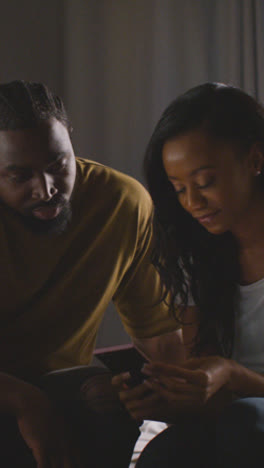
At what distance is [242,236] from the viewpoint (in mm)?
1060

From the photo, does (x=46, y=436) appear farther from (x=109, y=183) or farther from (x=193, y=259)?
(x=109, y=183)

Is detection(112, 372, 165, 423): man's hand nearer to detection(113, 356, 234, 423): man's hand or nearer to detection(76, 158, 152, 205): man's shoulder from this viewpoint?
detection(113, 356, 234, 423): man's hand

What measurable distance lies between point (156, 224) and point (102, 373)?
37 cm

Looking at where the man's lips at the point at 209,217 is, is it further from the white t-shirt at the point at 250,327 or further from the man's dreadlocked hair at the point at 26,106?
the man's dreadlocked hair at the point at 26,106

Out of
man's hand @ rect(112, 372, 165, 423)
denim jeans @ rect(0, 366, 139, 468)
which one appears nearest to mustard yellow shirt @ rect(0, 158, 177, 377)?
denim jeans @ rect(0, 366, 139, 468)

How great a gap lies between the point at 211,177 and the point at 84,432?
1.93ft

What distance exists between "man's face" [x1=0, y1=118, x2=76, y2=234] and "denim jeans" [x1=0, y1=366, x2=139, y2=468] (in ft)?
1.18

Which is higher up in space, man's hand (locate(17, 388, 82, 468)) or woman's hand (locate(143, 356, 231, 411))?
woman's hand (locate(143, 356, 231, 411))

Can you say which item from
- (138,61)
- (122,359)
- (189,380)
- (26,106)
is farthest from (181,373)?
(138,61)

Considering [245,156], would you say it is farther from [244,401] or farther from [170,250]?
[244,401]

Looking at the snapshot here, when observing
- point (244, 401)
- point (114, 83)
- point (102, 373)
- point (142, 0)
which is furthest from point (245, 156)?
point (142, 0)

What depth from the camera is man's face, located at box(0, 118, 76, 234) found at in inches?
43.3

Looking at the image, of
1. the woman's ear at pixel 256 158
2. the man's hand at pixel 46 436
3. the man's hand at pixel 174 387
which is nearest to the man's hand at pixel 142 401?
the man's hand at pixel 174 387

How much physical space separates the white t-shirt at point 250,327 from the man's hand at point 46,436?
1.26 ft
